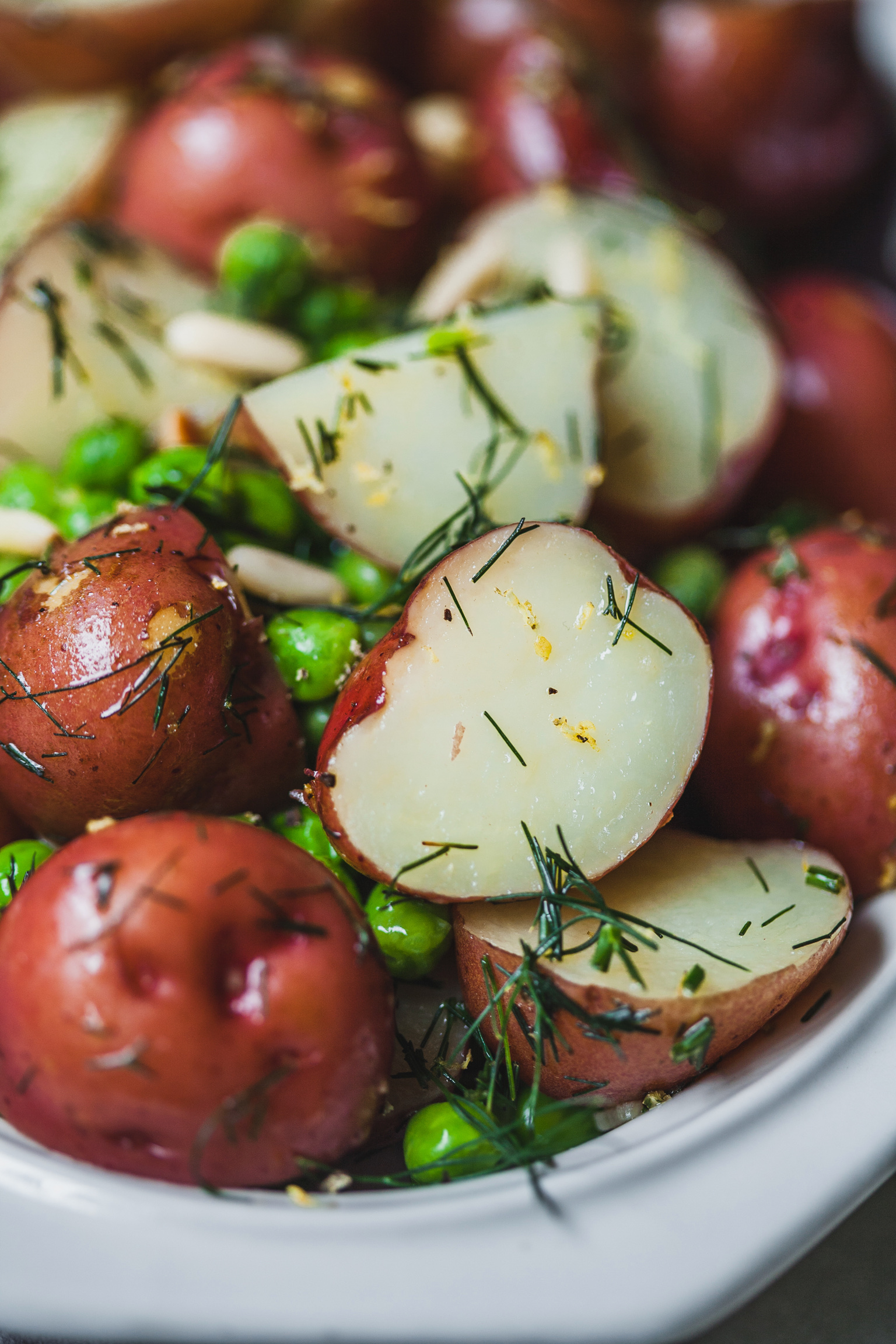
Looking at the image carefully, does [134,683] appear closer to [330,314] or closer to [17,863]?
[17,863]

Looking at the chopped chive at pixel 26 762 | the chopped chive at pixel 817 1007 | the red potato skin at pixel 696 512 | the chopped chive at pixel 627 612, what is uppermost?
the chopped chive at pixel 627 612

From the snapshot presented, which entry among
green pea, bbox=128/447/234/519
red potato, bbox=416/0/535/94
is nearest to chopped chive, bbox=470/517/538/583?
green pea, bbox=128/447/234/519

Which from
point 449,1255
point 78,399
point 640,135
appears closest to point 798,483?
point 640,135

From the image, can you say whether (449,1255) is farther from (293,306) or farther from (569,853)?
(293,306)

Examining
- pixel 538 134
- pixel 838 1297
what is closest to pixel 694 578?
pixel 838 1297

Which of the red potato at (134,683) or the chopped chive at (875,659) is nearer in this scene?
the red potato at (134,683)

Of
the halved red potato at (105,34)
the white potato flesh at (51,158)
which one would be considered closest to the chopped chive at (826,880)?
the white potato flesh at (51,158)

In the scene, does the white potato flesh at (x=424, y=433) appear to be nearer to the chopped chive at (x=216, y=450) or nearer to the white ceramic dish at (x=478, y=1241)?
the chopped chive at (x=216, y=450)
